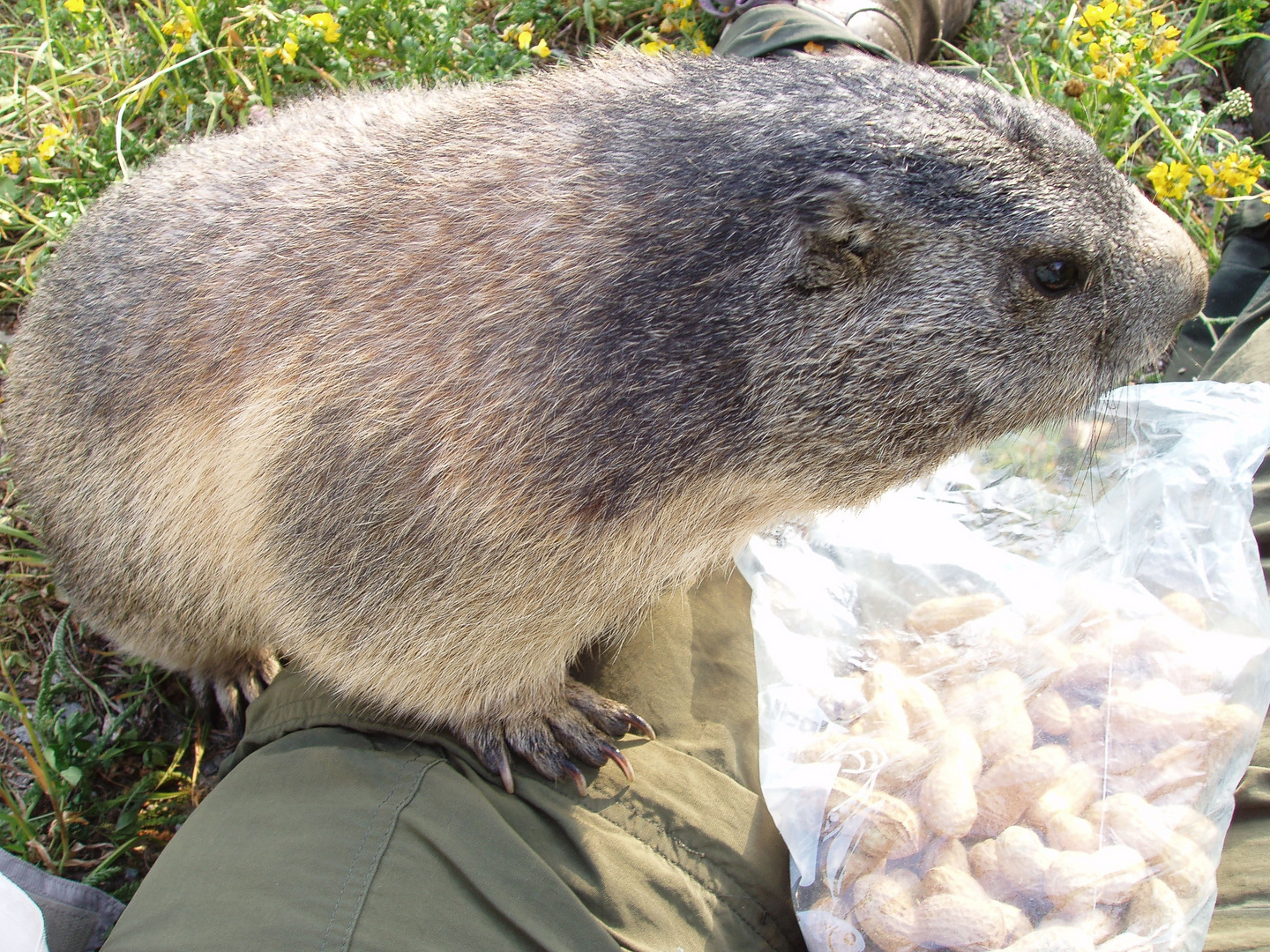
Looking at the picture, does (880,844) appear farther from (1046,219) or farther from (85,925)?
(85,925)

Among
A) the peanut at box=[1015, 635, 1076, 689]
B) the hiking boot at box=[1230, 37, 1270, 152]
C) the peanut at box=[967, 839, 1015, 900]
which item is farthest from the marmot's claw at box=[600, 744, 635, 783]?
the hiking boot at box=[1230, 37, 1270, 152]

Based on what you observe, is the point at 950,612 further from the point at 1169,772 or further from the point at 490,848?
the point at 490,848

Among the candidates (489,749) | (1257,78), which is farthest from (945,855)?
(1257,78)

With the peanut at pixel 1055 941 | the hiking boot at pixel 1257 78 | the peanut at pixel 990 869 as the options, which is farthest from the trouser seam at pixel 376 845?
the hiking boot at pixel 1257 78

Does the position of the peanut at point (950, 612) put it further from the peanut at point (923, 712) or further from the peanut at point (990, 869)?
the peanut at point (990, 869)

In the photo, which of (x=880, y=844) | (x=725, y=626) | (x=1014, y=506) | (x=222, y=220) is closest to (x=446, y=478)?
(x=222, y=220)

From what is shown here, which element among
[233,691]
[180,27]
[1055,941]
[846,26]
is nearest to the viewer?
[1055,941]
